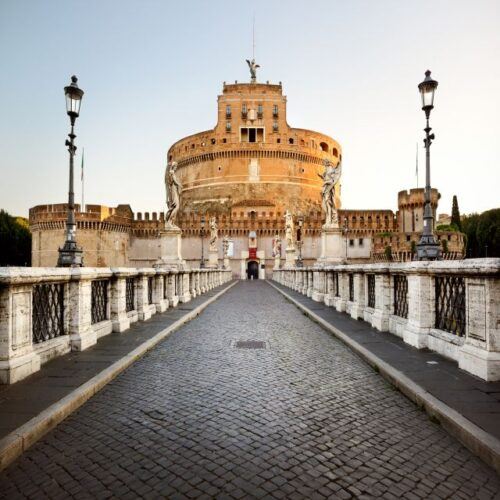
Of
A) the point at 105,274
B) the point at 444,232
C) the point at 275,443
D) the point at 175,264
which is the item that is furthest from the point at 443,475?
the point at 444,232

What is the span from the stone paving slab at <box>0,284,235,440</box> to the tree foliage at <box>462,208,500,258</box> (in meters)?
53.8

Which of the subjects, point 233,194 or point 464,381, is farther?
point 233,194

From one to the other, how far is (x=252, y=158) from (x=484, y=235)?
119ft

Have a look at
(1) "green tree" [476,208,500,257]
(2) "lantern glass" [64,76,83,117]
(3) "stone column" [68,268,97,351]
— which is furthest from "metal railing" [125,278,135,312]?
(1) "green tree" [476,208,500,257]

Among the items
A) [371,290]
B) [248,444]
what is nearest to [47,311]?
[248,444]

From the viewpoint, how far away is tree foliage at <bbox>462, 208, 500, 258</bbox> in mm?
54906

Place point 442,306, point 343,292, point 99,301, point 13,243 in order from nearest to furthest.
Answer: point 442,306
point 99,301
point 343,292
point 13,243

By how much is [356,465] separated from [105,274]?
5468mm

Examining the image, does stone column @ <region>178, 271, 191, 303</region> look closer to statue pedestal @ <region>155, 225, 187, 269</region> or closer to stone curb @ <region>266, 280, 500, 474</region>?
statue pedestal @ <region>155, 225, 187, 269</region>

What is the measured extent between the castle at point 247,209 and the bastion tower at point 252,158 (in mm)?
163

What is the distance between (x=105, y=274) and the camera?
7484mm

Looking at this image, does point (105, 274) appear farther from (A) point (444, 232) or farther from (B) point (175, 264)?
(A) point (444, 232)

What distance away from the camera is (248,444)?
3312 millimetres

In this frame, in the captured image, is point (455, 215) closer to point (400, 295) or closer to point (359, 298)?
point (359, 298)
